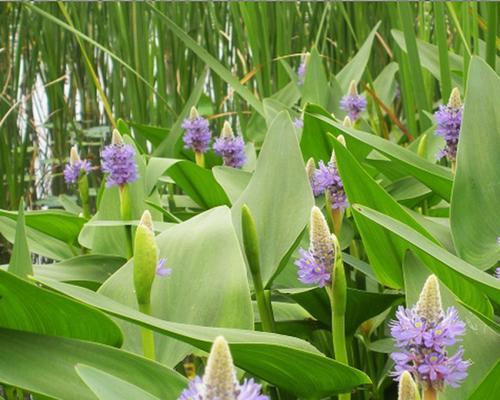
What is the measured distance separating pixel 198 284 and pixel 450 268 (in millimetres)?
197

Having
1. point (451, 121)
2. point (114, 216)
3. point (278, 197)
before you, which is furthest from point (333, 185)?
point (114, 216)

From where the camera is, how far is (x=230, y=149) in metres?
1.19

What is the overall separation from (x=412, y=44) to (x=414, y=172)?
0.95ft

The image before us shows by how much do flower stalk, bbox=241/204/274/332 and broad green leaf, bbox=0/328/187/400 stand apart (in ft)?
0.56

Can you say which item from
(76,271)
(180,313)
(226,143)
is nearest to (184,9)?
(226,143)

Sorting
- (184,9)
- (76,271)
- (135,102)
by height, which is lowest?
(76,271)

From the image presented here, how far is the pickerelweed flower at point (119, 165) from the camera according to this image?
0.97 metres

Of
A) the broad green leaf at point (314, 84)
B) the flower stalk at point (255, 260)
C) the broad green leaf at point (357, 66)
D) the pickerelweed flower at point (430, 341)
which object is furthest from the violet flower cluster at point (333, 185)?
the broad green leaf at point (357, 66)

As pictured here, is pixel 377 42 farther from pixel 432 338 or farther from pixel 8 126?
pixel 432 338

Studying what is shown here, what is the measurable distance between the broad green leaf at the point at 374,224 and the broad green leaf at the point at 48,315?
22 centimetres

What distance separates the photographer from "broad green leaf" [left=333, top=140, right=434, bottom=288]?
0.70m

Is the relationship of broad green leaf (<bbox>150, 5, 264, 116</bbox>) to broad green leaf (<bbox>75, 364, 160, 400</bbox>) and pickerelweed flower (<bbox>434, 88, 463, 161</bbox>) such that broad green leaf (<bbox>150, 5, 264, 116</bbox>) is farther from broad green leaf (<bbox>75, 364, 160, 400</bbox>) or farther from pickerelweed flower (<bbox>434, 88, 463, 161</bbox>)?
broad green leaf (<bbox>75, 364, 160, 400</bbox>)

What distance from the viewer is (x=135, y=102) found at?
171 centimetres

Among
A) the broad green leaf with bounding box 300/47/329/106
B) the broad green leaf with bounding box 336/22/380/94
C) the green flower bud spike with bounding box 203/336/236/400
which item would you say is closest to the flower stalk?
the green flower bud spike with bounding box 203/336/236/400
